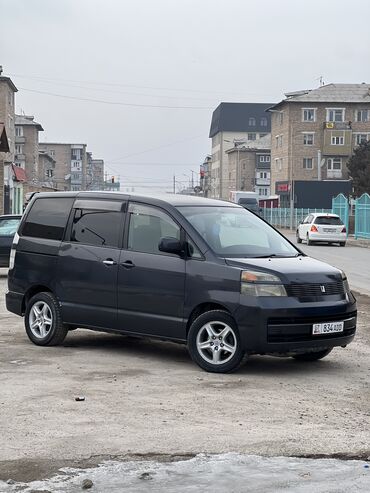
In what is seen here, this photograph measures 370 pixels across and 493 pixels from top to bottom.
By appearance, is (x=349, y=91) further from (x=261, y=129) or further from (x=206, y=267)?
(x=206, y=267)

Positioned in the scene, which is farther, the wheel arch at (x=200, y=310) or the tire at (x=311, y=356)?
the tire at (x=311, y=356)

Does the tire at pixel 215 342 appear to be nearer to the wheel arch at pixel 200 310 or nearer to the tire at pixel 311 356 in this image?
the wheel arch at pixel 200 310

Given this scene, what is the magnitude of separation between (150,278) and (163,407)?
7.88 ft

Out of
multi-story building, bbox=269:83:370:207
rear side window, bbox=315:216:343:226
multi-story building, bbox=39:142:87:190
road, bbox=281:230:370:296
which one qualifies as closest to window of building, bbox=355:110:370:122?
multi-story building, bbox=269:83:370:207

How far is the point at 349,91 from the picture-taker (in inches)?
3615

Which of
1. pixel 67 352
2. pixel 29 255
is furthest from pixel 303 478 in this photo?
pixel 29 255

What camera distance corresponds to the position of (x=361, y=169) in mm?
77875

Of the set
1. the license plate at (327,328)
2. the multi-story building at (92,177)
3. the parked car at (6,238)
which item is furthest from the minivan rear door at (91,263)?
the multi-story building at (92,177)

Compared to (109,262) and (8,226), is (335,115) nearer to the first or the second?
(8,226)

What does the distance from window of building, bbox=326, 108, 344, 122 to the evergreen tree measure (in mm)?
10491

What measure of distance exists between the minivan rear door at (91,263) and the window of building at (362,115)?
275ft

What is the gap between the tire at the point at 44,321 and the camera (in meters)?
10.1

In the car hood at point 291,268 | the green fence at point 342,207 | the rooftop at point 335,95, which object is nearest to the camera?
the car hood at point 291,268

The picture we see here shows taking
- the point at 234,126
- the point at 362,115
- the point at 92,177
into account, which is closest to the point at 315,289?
the point at 362,115
